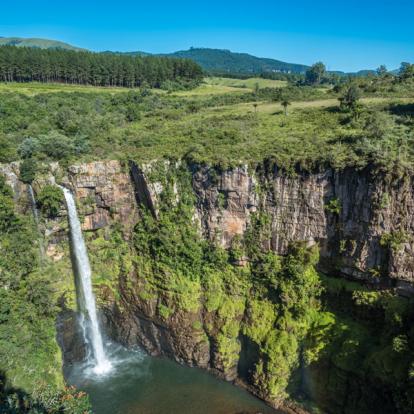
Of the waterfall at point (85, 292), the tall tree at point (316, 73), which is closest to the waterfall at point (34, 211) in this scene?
the waterfall at point (85, 292)

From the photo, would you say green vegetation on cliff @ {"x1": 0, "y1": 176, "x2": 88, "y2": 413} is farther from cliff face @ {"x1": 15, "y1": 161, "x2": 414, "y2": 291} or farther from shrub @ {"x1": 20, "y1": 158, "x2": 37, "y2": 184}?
cliff face @ {"x1": 15, "y1": 161, "x2": 414, "y2": 291}

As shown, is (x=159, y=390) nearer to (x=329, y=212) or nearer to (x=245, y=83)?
(x=329, y=212)

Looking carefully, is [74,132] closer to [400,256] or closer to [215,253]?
[215,253]

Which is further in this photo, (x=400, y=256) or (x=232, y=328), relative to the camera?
(x=232, y=328)

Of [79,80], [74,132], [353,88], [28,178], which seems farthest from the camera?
[79,80]

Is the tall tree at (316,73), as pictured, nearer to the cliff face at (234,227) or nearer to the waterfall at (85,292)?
the cliff face at (234,227)

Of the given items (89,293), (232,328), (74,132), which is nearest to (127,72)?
(74,132)

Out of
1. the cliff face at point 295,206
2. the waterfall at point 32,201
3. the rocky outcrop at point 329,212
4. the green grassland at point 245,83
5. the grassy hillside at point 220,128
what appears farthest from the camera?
the green grassland at point 245,83
